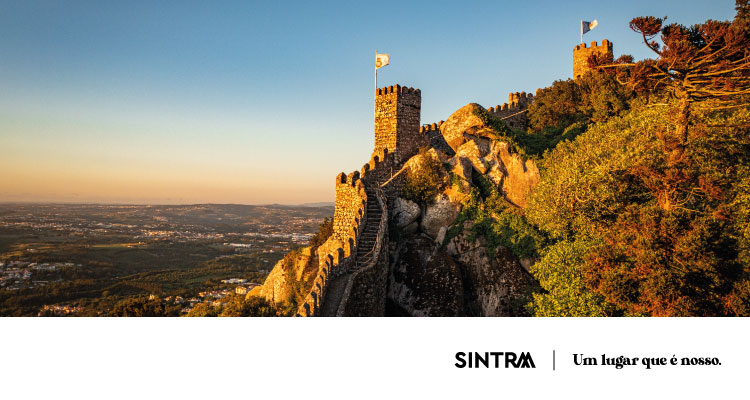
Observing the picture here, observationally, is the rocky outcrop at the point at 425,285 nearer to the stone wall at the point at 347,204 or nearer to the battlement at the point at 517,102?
the stone wall at the point at 347,204

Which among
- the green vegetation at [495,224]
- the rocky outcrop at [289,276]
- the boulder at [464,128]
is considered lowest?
the rocky outcrop at [289,276]

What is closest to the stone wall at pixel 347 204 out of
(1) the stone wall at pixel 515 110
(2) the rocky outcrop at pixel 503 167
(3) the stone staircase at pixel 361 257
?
(3) the stone staircase at pixel 361 257

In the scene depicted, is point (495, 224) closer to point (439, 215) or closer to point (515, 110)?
point (439, 215)

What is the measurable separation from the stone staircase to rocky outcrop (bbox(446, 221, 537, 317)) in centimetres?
369

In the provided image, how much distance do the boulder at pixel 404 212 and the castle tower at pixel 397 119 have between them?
2.55m

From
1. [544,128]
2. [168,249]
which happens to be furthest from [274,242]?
[544,128]

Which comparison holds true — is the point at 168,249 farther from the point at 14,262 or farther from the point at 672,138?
the point at 672,138

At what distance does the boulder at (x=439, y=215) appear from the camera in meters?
19.3

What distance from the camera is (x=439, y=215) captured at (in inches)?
760

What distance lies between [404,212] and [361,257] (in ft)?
13.7

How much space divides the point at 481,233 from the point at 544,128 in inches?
418

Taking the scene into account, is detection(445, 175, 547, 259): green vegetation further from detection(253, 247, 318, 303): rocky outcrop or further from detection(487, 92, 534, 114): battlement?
detection(487, 92, 534, 114): battlement

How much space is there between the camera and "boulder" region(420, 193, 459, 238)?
19297 mm

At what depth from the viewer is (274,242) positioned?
15.8m
